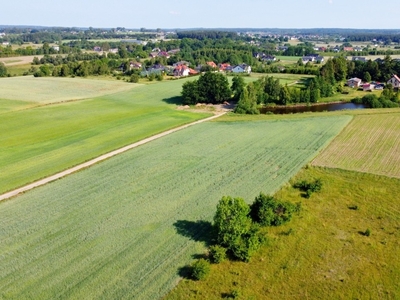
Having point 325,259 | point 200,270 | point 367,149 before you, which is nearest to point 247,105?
point 367,149

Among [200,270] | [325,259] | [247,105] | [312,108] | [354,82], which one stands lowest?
[325,259]

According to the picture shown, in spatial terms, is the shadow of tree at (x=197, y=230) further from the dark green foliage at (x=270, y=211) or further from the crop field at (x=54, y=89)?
the crop field at (x=54, y=89)

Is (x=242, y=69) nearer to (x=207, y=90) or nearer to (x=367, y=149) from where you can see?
(x=207, y=90)

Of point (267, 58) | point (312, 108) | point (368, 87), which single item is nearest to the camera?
point (312, 108)

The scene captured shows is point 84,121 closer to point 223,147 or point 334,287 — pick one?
point 223,147

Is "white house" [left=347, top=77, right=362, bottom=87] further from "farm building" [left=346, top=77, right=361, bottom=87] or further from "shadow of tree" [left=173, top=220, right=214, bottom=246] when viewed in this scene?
"shadow of tree" [left=173, top=220, right=214, bottom=246]

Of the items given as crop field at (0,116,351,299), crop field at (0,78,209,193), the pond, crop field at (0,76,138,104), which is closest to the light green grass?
crop field at (0,116,351,299)

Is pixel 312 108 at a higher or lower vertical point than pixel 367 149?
lower
